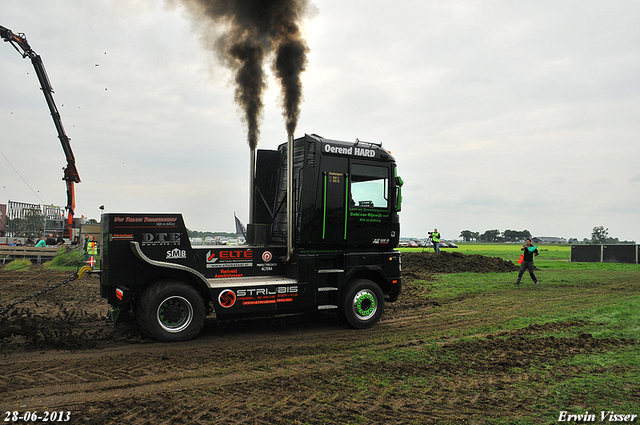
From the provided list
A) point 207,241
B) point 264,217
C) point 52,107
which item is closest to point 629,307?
point 264,217

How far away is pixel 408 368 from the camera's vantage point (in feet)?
20.0

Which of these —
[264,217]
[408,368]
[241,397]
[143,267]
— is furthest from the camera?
[264,217]

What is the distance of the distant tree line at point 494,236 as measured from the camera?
406ft

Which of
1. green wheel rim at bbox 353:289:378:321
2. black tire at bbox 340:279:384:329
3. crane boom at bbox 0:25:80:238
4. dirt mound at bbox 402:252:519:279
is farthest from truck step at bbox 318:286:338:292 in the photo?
crane boom at bbox 0:25:80:238

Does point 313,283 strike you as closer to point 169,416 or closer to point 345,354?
point 345,354

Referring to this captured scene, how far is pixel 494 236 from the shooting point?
128 metres

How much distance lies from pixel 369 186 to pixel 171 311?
4.49 m

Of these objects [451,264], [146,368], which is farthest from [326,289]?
[451,264]

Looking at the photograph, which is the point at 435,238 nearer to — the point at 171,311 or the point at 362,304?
the point at 362,304

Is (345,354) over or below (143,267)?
below

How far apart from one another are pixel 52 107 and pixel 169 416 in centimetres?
2861

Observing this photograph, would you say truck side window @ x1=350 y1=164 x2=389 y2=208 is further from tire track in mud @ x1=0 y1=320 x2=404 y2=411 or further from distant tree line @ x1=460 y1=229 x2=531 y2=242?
distant tree line @ x1=460 y1=229 x2=531 y2=242

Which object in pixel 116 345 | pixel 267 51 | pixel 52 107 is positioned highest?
pixel 52 107

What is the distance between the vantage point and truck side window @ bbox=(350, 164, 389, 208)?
30.1 feet
